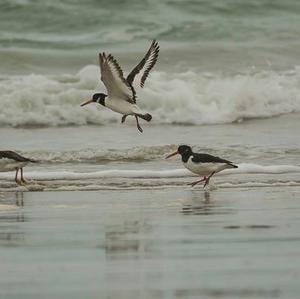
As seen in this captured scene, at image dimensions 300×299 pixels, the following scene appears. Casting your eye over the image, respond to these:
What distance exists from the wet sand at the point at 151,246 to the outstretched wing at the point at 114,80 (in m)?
3.47

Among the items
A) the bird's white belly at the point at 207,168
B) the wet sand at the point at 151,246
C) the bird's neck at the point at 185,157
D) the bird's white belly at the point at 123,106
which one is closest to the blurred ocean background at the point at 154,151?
the wet sand at the point at 151,246

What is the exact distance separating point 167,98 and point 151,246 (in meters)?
13.4

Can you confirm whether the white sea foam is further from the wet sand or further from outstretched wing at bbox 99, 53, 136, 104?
the wet sand

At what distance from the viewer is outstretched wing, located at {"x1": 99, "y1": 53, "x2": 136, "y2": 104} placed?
568 inches

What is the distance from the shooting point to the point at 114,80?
15195 mm

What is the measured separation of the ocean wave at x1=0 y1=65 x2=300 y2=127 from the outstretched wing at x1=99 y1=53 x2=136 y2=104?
155 inches

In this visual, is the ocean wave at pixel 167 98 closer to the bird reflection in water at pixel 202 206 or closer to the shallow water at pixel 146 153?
the shallow water at pixel 146 153

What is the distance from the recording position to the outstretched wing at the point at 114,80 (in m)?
14.4

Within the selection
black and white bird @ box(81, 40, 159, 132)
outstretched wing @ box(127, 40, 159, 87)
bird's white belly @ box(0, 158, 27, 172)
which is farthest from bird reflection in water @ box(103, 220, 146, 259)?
outstretched wing @ box(127, 40, 159, 87)

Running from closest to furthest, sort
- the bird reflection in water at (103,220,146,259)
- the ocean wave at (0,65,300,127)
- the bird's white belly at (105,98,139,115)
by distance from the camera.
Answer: the bird reflection in water at (103,220,146,259) < the bird's white belly at (105,98,139,115) < the ocean wave at (0,65,300,127)

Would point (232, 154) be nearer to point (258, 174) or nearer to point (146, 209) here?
point (258, 174)

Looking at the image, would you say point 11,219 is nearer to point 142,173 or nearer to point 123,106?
point 142,173

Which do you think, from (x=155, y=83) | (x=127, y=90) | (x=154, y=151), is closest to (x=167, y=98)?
(x=155, y=83)

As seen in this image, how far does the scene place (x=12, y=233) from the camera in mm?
8438
